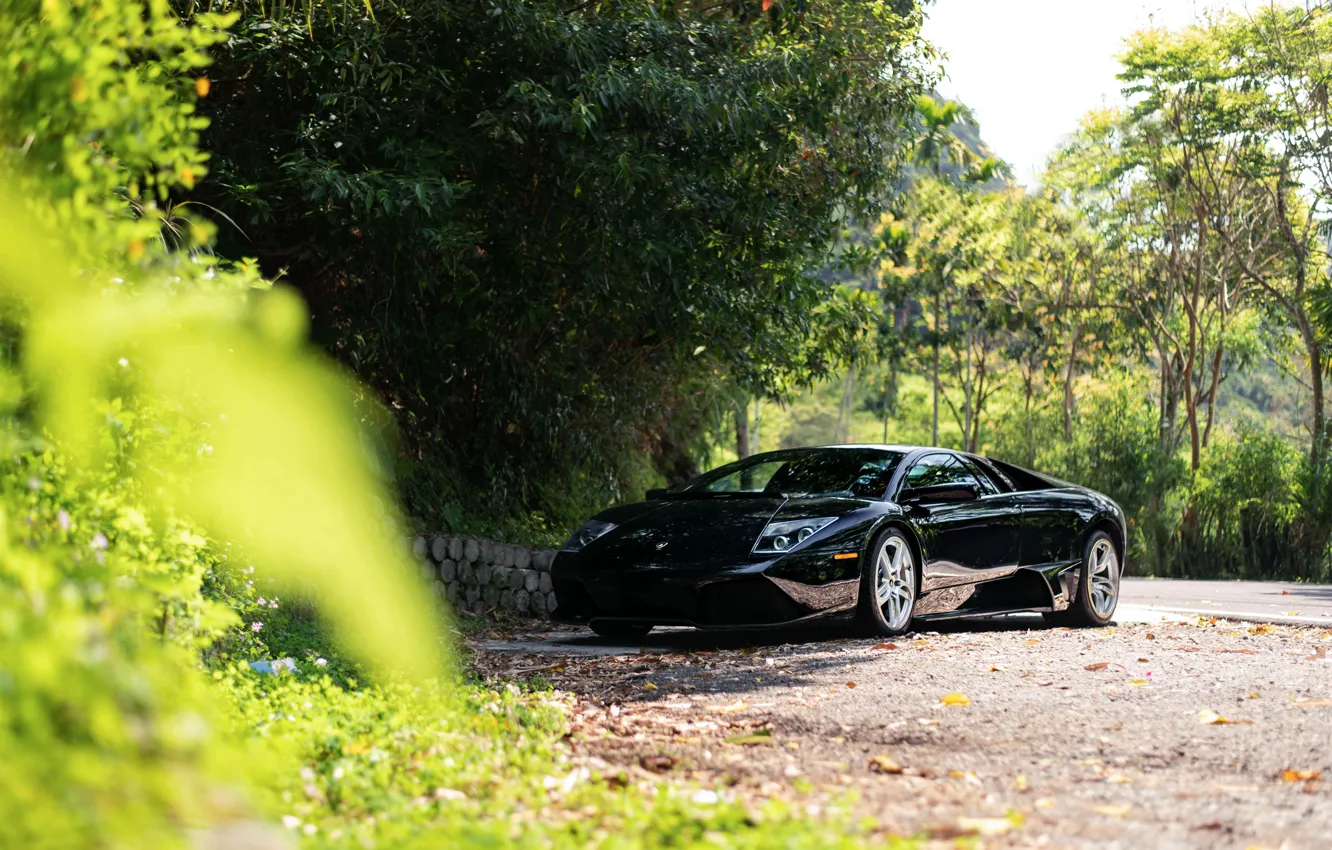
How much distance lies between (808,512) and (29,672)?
21.2ft

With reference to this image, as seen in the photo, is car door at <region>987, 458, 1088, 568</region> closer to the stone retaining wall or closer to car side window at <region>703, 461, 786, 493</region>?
car side window at <region>703, 461, 786, 493</region>

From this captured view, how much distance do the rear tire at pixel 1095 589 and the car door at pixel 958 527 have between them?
0.83m

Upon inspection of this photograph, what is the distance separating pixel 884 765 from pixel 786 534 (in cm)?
367

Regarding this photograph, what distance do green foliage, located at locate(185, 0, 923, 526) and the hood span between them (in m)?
2.30

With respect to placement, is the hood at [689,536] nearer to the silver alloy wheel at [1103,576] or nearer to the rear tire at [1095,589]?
the rear tire at [1095,589]

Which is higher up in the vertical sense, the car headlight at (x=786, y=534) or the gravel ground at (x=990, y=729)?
the car headlight at (x=786, y=534)

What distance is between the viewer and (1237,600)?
12734 mm

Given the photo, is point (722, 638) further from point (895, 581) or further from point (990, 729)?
point (990, 729)

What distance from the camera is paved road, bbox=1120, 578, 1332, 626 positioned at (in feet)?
34.4

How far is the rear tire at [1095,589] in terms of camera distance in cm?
992

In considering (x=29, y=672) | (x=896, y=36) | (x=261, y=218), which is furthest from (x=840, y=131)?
(x=29, y=672)

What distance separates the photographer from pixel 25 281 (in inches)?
136

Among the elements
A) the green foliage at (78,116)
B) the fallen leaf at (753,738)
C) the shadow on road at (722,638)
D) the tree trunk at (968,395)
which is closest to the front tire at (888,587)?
the shadow on road at (722,638)

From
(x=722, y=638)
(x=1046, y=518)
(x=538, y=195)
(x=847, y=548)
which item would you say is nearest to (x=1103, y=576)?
(x=1046, y=518)
